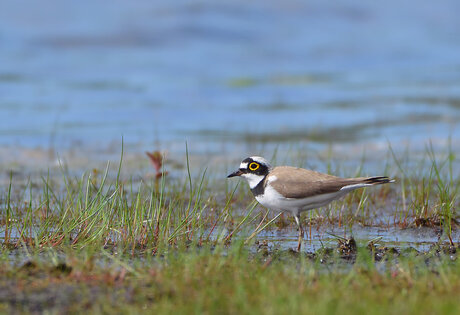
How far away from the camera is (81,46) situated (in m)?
28.8

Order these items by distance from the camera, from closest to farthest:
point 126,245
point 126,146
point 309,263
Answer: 1. point 309,263
2. point 126,245
3. point 126,146

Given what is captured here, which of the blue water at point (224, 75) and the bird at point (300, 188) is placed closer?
the bird at point (300, 188)

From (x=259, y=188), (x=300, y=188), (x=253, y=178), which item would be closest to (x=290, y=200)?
(x=300, y=188)

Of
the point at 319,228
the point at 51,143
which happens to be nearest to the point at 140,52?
the point at 51,143

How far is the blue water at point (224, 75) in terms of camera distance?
16094mm

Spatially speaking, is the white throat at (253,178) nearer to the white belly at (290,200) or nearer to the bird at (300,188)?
the bird at (300,188)

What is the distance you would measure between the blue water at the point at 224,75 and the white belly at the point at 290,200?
18.9ft

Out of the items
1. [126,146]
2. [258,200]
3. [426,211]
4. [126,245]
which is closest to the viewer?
[126,245]

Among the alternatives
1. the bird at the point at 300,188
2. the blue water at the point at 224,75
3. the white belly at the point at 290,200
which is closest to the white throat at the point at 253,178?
the bird at the point at 300,188

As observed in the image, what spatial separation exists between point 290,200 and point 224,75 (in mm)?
18979

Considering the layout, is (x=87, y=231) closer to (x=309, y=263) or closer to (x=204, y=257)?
(x=204, y=257)

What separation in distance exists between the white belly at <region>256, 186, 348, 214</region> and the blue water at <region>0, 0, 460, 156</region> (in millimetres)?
5762

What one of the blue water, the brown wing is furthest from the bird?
the blue water

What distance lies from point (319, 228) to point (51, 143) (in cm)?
836
